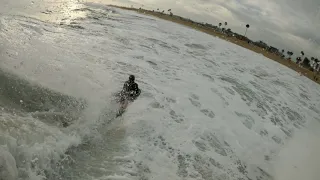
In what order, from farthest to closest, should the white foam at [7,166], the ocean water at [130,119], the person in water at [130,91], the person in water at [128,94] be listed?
the person in water at [130,91], the person in water at [128,94], the ocean water at [130,119], the white foam at [7,166]

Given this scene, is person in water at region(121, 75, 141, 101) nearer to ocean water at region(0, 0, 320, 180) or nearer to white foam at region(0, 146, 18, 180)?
ocean water at region(0, 0, 320, 180)

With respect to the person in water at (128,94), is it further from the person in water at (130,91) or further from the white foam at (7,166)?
the white foam at (7,166)

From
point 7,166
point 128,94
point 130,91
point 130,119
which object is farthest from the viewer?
point 130,91

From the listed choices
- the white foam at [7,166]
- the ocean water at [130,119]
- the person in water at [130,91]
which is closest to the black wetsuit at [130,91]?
the person in water at [130,91]

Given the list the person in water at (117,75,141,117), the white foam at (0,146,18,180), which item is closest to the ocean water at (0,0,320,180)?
the white foam at (0,146,18,180)

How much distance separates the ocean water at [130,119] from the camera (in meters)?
6.47

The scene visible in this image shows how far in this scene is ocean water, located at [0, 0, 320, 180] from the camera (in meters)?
6.47

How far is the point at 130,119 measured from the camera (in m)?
9.19

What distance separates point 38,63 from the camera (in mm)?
11086

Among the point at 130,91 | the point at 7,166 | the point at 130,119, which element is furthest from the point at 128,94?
the point at 7,166

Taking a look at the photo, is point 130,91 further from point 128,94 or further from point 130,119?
point 130,119

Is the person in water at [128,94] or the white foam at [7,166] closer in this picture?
the white foam at [7,166]

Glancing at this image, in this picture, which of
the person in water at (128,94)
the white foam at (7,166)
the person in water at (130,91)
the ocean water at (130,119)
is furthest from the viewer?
the person in water at (130,91)

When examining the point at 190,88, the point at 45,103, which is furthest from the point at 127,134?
the point at 190,88
